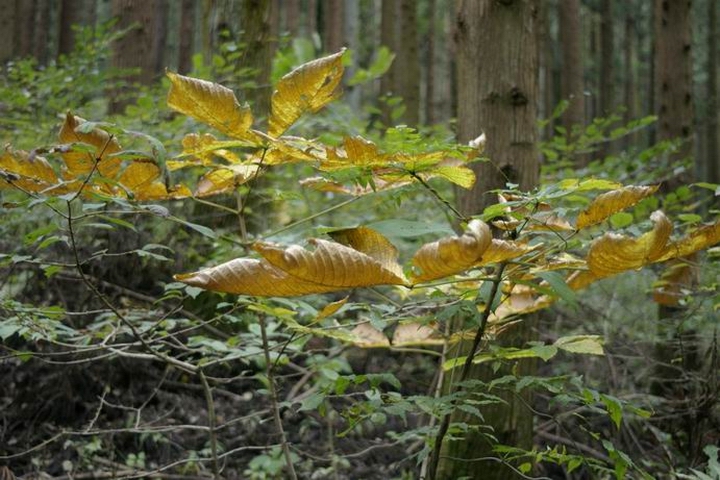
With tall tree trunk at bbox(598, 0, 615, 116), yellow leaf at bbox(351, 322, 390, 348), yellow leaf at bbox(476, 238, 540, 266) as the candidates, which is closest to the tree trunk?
yellow leaf at bbox(351, 322, 390, 348)

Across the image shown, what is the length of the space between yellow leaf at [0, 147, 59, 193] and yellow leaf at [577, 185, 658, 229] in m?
1.21

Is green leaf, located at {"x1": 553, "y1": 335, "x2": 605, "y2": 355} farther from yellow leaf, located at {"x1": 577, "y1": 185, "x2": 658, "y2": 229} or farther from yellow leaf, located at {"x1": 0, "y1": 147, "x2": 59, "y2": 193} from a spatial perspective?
yellow leaf, located at {"x1": 0, "y1": 147, "x2": 59, "y2": 193}

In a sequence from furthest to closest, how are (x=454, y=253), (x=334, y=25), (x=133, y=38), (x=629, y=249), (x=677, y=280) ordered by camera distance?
(x=334, y=25) < (x=133, y=38) < (x=677, y=280) < (x=629, y=249) < (x=454, y=253)

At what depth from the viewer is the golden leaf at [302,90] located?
4.57 feet

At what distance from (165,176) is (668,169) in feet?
14.2

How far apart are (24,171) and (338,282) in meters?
0.84

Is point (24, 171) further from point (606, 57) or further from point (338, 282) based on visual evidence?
point (606, 57)

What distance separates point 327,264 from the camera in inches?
42.4

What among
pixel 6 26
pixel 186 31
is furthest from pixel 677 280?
pixel 186 31

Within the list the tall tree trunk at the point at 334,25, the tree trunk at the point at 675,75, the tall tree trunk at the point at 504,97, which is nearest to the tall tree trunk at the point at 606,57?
the tall tree trunk at the point at 334,25

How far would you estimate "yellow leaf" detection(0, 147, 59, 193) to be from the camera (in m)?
1.40

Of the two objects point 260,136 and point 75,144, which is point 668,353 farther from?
point 75,144

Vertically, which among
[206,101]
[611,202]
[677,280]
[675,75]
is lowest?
[677,280]

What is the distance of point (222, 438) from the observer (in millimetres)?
3645
